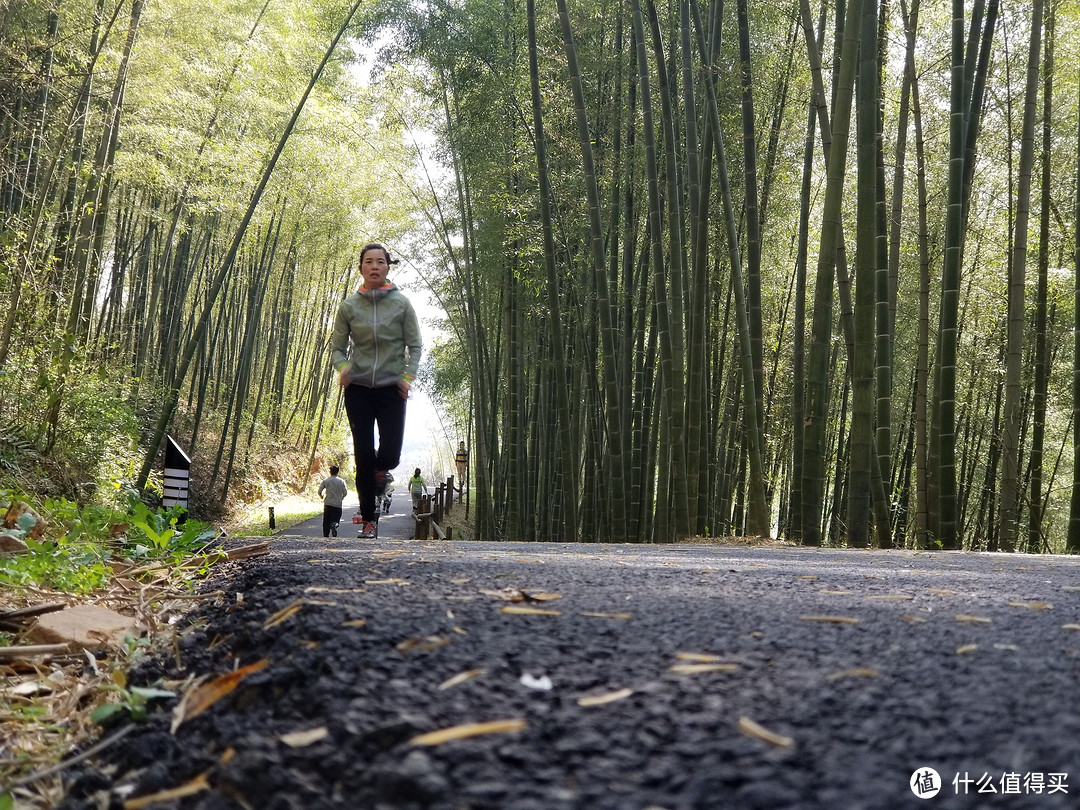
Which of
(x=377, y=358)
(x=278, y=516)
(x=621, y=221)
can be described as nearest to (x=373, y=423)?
(x=377, y=358)

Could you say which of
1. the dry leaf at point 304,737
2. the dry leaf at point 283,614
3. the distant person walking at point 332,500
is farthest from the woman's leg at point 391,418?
the distant person walking at point 332,500

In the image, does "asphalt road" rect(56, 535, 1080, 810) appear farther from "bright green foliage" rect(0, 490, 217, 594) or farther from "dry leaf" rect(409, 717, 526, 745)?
"bright green foliage" rect(0, 490, 217, 594)

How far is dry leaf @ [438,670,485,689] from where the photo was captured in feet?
3.31

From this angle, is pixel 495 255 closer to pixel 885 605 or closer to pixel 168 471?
pixel 168 471

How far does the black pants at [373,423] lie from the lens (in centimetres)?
414

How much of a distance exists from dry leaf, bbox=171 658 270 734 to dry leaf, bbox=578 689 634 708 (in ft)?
1.52

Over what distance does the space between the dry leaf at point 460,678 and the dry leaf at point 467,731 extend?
11 centimetres

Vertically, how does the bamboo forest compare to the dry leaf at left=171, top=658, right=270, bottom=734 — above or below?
above

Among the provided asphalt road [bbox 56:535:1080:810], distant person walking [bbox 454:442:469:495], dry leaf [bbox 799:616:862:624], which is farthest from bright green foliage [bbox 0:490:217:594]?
distant person walking [bbox 454:442:469:495]

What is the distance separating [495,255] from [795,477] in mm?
4354

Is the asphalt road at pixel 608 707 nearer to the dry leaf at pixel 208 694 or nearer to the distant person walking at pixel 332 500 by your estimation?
the dry leaf at pixel 208 694

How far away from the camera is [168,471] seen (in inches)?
149

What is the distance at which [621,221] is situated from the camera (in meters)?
8.33

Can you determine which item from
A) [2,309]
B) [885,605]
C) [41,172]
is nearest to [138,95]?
[41,172]
